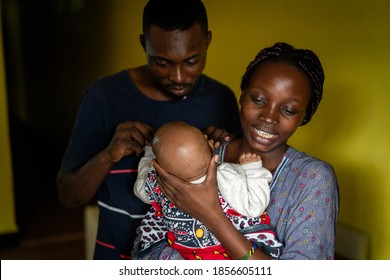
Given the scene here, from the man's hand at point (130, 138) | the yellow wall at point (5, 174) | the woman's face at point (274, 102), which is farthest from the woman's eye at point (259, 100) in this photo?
the yellow wall at point (5, 174)

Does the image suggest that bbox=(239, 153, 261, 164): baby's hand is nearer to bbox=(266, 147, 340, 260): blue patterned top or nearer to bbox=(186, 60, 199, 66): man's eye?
bbox=(266, 147, 340, 260): blue patterned top

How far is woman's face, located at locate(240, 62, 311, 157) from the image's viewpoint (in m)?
0.63

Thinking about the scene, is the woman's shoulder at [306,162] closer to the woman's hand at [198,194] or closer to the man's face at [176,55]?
the woman's hand at [198,194]

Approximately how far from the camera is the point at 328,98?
2.27 feet

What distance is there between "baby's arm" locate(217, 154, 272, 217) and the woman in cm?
2

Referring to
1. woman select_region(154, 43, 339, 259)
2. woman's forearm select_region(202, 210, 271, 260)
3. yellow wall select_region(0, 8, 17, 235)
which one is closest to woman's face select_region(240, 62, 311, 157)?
woman select_region(154, 43, 339, 259)

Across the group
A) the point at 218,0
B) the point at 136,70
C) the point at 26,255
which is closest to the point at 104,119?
the point at 136,70

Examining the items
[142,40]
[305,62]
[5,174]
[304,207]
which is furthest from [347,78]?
[5,174]

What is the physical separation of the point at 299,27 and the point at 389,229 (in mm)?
344

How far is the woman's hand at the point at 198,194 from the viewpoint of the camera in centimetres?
68

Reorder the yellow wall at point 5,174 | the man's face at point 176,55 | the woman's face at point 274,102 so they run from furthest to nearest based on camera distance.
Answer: the yellow wall at point 5,174
the man's face at point 176,55
the woman's face at point 274,102

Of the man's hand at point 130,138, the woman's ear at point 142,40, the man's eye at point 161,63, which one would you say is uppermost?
the woman's ear at point 142,40

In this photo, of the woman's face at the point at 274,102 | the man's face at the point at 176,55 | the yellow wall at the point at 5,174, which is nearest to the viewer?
the woman's face at the point at 274,102
